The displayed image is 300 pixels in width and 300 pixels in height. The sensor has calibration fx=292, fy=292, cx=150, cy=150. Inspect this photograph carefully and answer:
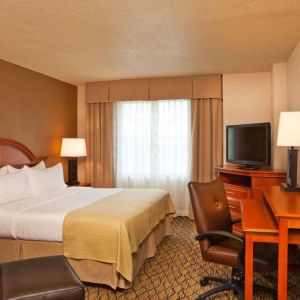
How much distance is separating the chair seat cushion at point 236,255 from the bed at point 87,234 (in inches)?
27.4

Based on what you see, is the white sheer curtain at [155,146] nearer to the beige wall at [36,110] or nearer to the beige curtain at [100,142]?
the beige curtain at [100,142]

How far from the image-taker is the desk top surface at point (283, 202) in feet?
6.36

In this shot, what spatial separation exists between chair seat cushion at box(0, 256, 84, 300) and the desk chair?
102 centimetres

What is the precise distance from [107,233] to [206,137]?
290 centimetres

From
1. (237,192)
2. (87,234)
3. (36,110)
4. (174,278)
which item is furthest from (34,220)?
(237,192)

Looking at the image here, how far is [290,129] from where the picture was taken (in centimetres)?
269

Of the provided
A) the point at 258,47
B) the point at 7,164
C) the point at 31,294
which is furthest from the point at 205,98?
the point at 31,294

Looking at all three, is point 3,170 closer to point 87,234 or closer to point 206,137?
point 87,234

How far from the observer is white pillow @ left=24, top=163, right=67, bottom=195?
3.78 m

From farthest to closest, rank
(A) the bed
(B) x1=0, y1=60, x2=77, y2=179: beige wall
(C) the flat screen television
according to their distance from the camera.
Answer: (B) x1=0, y1=60, x2=77, y2=179: beige wall < (C) the flat screen television < (A) the bed

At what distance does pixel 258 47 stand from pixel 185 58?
0.93 metres

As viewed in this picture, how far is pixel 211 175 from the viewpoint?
16.1 ft

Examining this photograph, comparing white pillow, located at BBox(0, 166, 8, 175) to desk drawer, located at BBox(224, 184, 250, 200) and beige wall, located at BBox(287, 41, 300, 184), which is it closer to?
desk drawer, located at BBox(224, 184, 250, 200)

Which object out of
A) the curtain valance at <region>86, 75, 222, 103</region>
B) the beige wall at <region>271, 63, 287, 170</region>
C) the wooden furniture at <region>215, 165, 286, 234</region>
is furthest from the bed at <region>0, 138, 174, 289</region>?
the curtain valance at <region>86, 75, 222, 103</region>
